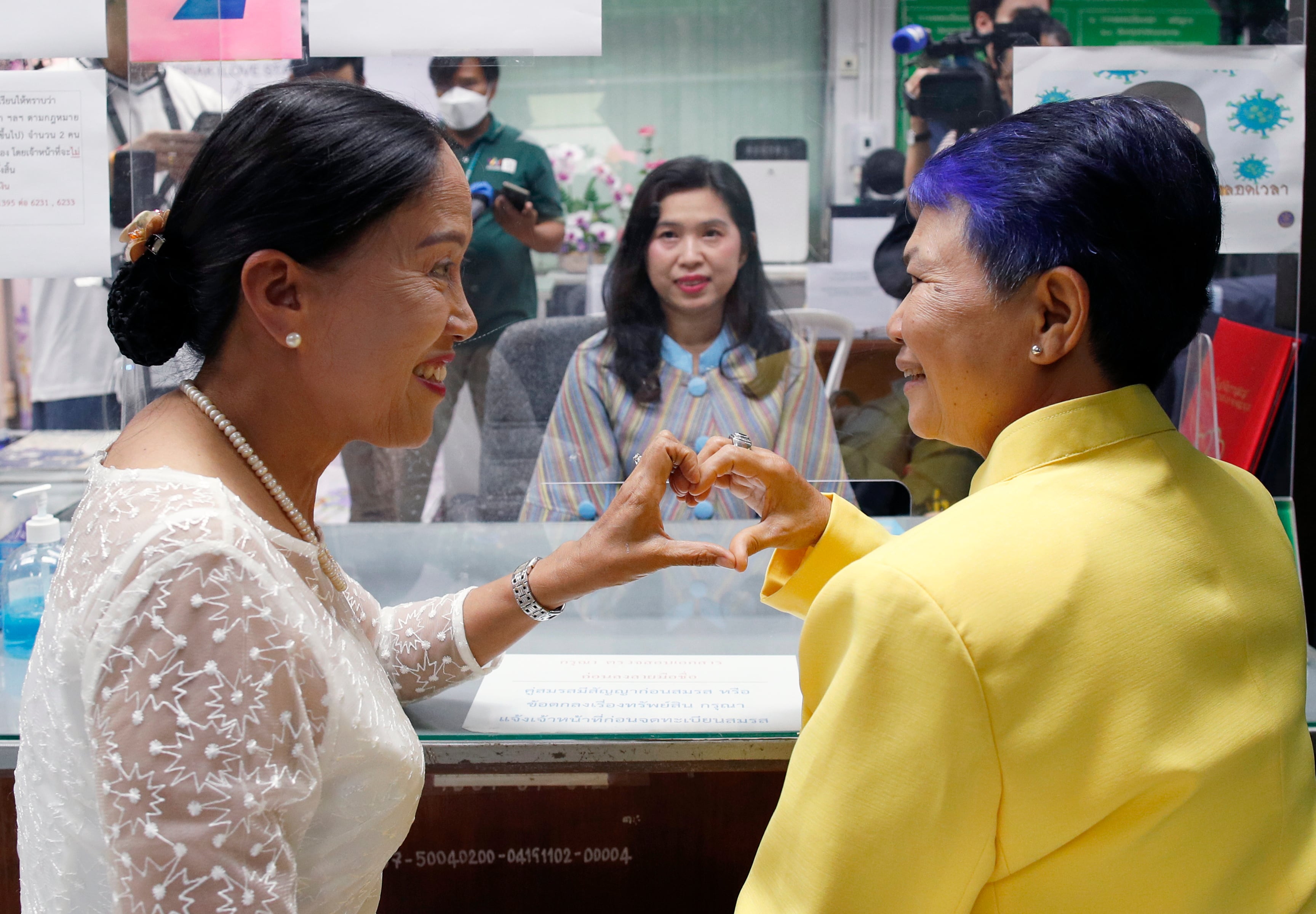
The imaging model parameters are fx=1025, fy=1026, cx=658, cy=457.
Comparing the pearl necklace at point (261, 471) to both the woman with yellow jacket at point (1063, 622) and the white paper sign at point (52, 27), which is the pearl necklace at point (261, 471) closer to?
the woman with yellow jacket at point (1063, 622)

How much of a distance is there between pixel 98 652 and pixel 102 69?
130 cm

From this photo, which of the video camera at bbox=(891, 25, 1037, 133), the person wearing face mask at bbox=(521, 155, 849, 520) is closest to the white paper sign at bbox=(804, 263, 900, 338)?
the person wearing face mask at bbox=(521, 155, 849, 520)

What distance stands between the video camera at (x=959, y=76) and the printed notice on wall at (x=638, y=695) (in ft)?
3.13

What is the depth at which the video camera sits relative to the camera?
1.69 meters

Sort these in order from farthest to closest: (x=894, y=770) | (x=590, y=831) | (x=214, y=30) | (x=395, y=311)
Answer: (x=214, y=30), (x=590, y=831), (x=395, y=311), (x=894, y=770)

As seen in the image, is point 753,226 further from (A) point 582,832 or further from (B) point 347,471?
(A) point 582,832

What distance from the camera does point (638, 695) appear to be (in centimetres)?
129

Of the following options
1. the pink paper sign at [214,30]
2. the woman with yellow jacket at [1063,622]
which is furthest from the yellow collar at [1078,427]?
the pink paper sign at [214,30]

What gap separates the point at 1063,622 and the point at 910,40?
1.24 metres

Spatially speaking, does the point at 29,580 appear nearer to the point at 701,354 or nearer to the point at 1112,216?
the point at 701,354

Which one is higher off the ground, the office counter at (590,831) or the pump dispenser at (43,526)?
the pump dispenser at (43,526)

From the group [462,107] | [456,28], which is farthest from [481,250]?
[456,28]

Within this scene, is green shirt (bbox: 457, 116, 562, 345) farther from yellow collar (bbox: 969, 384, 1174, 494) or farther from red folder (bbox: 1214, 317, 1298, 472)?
red folder (bbox: 1214, 317, 1298, 472)

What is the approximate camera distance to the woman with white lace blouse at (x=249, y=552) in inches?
31.2
